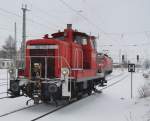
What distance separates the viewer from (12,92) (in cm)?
1167

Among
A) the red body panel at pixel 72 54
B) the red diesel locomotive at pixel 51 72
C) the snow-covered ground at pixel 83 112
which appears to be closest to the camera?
the snow-covered ground at pixel 83 112

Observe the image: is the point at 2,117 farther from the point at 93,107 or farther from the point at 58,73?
the point at 93,107

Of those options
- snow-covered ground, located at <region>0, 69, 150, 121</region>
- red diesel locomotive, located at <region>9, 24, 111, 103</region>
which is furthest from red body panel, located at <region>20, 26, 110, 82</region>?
snow-covered ground, located at <region>0, 69, 150, 121</region>

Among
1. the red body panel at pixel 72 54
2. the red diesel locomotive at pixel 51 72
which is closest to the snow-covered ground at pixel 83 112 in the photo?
the red diesel locomotive at pixel 51 72

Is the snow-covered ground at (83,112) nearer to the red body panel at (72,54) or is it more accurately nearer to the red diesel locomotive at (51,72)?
the red diesel locomotive at (51,72)

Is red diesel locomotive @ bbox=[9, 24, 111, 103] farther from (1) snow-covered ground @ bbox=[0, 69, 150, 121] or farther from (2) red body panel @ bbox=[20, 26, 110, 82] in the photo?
(1) snow-covered ground @ bbox=[0, 69, 150, 121]

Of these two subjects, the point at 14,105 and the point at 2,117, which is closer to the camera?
the point at 2,117

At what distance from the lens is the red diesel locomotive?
11102mm

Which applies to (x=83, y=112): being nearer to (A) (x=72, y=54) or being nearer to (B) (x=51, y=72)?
(B) (x=51, y=72)

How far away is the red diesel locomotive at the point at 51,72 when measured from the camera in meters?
11.1

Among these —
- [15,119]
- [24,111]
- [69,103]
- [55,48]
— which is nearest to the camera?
[15,119]

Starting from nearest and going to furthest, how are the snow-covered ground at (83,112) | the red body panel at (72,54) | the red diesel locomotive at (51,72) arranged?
1. the snow-covered ground at (83,112)
2. the red diesel locomotive at (51,72)
3. the red body panel at (72,54)

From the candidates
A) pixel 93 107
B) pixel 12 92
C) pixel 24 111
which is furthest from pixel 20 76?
pixel 93 107

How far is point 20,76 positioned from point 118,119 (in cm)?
415
